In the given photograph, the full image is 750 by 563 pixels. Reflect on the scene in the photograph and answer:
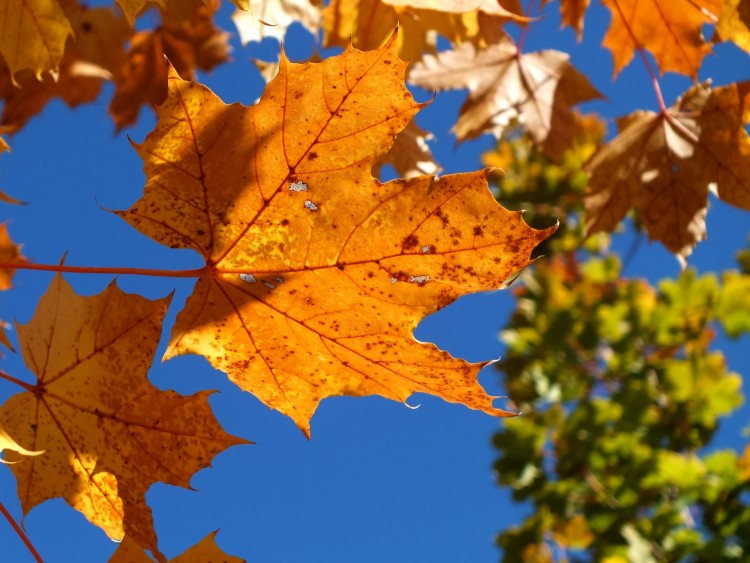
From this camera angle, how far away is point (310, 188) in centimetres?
82

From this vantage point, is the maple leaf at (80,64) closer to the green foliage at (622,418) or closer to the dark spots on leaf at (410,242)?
the dark spots on leaf at (410,242)

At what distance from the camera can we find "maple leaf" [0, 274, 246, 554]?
3.03 feet

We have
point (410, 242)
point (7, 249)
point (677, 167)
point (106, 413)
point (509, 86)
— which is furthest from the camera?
point (509, 86)

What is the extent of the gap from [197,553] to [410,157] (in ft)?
2.89

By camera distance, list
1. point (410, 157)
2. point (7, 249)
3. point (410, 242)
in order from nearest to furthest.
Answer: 1. point (410, 242)
2. point (7, 249)
3. point (410, 157)

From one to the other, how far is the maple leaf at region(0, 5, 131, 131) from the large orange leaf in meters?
1.33

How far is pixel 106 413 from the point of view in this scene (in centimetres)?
94

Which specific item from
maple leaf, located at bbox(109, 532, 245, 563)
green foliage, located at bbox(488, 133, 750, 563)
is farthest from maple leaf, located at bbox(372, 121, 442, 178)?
green foliage, located at bbox(488, 133, 750, 563)

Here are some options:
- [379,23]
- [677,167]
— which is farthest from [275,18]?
[677,167]

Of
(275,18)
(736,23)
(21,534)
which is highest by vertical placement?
(736,23)

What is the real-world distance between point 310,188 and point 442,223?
15 cm

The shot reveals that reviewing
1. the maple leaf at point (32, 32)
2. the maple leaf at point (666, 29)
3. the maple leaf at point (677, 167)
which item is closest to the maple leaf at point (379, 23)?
the maple leaf at point (666, 29)

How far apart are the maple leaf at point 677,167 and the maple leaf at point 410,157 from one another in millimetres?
394

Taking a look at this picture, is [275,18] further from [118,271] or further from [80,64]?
[80,64]
